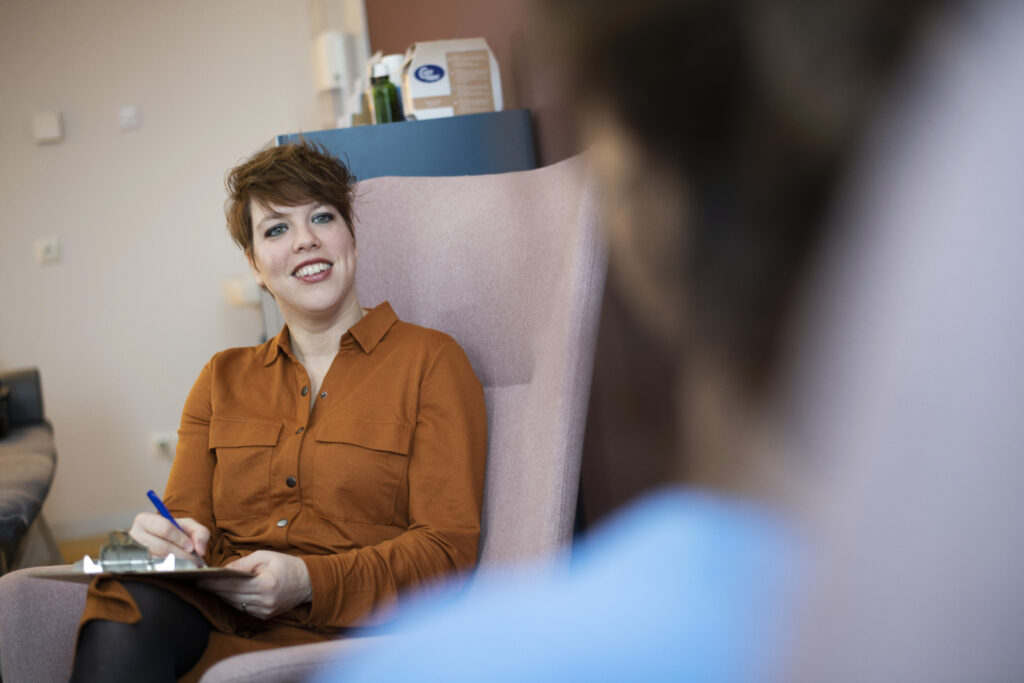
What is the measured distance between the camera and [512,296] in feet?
4.53

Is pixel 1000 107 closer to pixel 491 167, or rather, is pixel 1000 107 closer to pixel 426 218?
pixel 426 218

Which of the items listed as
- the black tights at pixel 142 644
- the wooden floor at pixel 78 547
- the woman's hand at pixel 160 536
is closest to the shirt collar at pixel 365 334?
the woman's hand at pixel 160 536

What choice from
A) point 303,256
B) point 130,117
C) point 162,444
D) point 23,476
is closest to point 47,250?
point 130,117

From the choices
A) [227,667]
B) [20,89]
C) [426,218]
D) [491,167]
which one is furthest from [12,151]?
[227,667]

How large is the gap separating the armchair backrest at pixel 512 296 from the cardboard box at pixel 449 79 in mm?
565

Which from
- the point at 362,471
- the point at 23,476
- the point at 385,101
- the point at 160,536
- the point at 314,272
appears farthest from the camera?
the point at 23,476

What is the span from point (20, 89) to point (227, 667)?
364 centimetres

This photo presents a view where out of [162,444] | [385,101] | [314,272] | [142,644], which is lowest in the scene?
[162,444]

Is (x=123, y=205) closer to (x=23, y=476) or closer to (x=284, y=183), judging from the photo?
(x=23, y=476)

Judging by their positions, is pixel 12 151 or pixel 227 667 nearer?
pixel 227 667

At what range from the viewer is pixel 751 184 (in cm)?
46

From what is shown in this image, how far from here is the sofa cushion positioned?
2.09m

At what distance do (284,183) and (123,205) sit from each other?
2.82m

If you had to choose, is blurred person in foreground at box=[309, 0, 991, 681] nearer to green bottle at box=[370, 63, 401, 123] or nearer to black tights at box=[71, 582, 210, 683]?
black tights at box=[71, 582, 210, 683]
